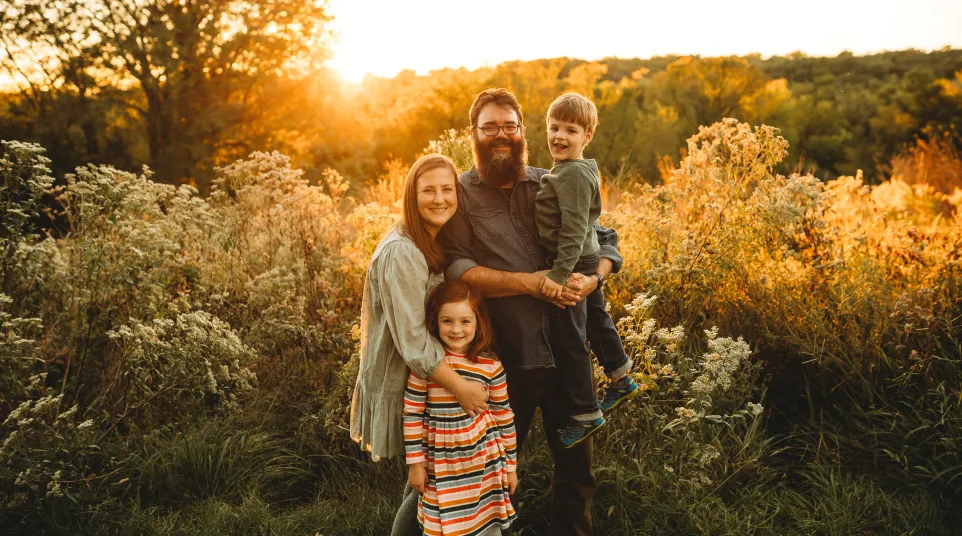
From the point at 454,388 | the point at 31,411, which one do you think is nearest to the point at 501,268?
the point at 454,388

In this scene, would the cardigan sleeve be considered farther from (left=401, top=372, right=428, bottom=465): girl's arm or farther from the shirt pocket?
the shirt pocket

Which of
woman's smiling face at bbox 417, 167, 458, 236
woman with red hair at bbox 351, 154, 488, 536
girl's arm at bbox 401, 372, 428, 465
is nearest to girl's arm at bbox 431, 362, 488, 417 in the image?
woman with red hair at bbox 351, 154, 488, 536

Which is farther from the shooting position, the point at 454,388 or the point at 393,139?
the point at 393,139

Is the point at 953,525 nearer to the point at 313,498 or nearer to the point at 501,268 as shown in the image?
the point at 501,268

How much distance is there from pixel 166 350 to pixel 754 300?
410 centimetres

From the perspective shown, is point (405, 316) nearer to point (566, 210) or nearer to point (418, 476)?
point (418, 476)

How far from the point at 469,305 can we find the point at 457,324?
94 millimetres

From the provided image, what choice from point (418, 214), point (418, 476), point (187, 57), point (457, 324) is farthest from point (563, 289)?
point (187, 57)

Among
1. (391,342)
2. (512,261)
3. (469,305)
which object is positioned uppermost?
(512,261)

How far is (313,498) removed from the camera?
3674 millimetres

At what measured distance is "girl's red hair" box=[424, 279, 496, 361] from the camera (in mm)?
2500

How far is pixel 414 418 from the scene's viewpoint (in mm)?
2479

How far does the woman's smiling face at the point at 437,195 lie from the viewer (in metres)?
2.48

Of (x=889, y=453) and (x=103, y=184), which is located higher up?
(x=103, y=184)
